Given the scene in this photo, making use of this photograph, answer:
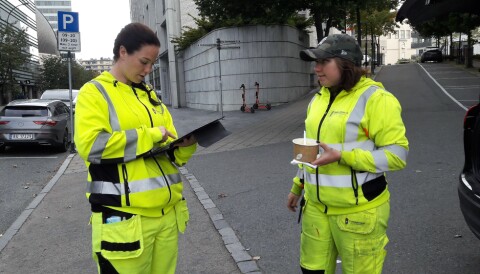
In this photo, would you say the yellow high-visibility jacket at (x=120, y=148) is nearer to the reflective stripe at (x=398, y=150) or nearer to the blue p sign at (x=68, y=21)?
the reflective stripe at (x=398, y=150)

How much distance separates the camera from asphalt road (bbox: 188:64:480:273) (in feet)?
12.5

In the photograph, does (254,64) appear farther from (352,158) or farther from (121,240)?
(121,240)

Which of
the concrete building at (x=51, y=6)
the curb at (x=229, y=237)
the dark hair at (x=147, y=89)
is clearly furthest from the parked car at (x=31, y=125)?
the concrete building at (x=51, y=6)

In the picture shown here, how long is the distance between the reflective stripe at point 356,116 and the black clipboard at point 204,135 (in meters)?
0.77

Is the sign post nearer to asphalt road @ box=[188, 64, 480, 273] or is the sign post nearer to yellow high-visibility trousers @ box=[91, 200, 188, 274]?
asphalt road @ box=[188, 64, 480, 273]

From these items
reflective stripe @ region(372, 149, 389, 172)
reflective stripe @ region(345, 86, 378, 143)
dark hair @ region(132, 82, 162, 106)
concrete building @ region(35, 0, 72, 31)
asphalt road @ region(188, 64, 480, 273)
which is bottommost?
asphalt road @ region(188, 64, 480, 273)

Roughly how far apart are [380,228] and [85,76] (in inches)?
3017

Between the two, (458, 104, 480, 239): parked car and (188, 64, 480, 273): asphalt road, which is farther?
(188, 64, 480, 273): asphalt road

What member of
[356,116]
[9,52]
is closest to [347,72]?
[356,116]

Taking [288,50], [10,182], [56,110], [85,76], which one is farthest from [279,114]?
[85,76]

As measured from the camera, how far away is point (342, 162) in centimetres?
230

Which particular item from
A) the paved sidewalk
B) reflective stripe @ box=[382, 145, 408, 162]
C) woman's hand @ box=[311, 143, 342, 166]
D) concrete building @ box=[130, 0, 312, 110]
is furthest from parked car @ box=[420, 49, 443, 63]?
woman's hand @ box=[311, 143, 342, 166]

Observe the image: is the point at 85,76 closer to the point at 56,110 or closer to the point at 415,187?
the point at 56,110

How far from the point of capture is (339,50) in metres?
2.39
